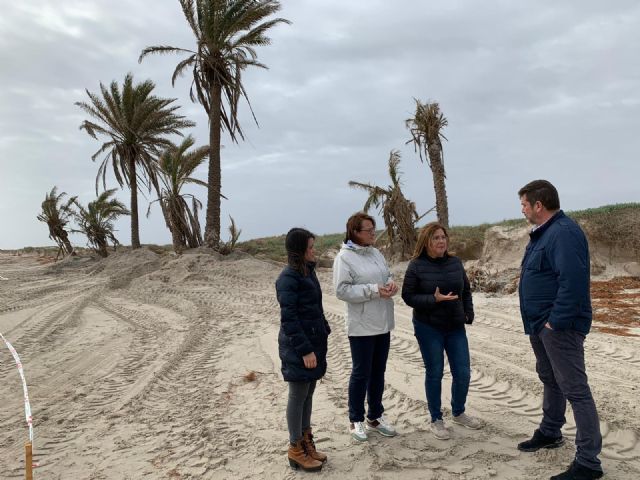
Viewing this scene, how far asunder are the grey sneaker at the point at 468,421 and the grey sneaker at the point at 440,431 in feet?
0.77

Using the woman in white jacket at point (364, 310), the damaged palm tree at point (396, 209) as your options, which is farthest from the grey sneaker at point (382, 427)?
the damaged palm tree at point (396, 209)

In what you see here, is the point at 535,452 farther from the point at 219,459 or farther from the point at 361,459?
the point at 219,459

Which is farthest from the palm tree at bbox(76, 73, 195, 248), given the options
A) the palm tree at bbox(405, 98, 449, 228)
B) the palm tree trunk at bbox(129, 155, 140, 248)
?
the palm tree at bbox(405, 98, 449, 228)

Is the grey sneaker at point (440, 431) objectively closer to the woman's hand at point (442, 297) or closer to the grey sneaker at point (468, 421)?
the grey sneaker at point (468, 421)

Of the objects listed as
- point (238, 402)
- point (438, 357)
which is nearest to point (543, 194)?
point (438, 357)

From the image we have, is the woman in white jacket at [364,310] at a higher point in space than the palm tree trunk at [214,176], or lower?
lower

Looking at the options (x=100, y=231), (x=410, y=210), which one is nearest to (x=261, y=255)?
(x=410, y=210)

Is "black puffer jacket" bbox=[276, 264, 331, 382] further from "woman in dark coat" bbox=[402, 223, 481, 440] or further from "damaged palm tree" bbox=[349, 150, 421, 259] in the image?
"damaged palm tree" bbox=[349, 150, 421, 259]

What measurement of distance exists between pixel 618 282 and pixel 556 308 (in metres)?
10.1

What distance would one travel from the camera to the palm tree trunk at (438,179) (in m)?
15.9

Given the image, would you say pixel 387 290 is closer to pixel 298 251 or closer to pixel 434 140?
pixel 298 251

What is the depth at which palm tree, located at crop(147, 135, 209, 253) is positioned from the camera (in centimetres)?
1794

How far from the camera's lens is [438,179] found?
627 inches

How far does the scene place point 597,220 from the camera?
42.6ft
